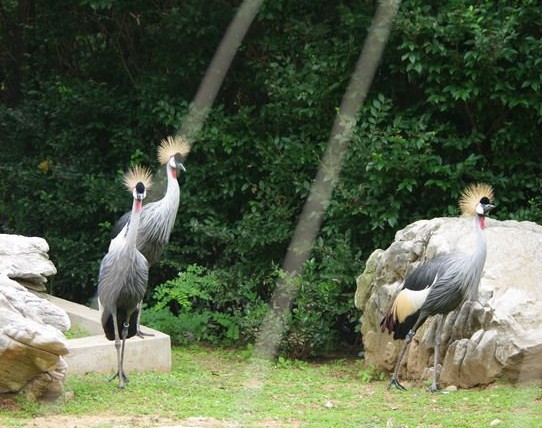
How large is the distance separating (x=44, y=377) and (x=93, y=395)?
1.96ft

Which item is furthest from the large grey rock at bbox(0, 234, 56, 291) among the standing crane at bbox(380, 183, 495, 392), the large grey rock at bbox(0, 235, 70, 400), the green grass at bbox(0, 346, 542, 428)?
the standing crane at bbox(380, 183, 495, 392)

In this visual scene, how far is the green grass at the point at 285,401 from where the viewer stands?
661cm

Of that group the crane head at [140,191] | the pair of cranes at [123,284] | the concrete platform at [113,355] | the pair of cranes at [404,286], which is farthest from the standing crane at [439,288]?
the crane head at [140,191]

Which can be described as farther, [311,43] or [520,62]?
[311,43]

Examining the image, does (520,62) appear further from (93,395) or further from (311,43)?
(93,395)

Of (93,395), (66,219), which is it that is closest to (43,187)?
(66,219)

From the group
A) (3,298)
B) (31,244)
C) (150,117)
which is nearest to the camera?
(3,298)

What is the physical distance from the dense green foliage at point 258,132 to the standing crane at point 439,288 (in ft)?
4.48

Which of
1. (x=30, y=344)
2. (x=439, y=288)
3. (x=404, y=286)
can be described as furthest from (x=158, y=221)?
(x=30, y=344)

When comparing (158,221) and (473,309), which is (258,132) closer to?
(158,221)

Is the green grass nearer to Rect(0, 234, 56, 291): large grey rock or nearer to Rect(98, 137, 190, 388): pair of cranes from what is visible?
Rect(98, 137, 190, 388): pair of cranes

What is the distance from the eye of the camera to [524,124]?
9.67m

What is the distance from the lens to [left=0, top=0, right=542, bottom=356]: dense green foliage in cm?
954

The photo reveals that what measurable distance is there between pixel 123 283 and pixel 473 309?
2.71 metres
